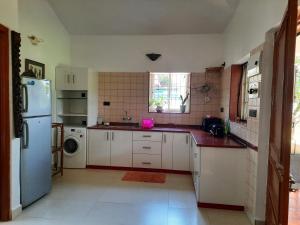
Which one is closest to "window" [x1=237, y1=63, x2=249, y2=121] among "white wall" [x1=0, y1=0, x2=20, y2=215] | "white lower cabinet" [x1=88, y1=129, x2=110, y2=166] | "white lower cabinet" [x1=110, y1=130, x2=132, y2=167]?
"white lower cabinet" [x1=110, y1=130, x2=132, y2=167]

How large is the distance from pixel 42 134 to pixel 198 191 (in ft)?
7.35

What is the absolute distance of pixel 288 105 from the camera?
157 centimetres

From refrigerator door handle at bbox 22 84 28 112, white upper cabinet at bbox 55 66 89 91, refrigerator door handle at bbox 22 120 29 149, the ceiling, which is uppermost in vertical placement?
the ceiling

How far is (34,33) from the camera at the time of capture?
4117mm

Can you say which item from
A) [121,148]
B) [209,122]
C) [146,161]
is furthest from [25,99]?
[209,122]

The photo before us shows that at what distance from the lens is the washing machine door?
4828 millimetres

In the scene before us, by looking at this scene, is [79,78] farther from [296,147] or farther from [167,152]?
[296,147]

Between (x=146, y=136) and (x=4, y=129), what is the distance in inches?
101

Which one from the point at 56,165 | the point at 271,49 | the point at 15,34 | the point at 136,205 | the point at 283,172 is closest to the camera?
the point at 283,172

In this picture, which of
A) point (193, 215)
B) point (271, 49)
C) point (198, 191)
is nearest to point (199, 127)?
point (198, 191)

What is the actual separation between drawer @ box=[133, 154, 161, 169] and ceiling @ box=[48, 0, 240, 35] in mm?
2544

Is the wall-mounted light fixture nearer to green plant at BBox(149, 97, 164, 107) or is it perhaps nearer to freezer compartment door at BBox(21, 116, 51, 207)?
freezer compartment door at BBox(21, 116, 51, 207)

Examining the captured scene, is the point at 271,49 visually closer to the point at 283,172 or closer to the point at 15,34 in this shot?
the point at 283,172

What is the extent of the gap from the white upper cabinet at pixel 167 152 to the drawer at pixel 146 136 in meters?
0.12
